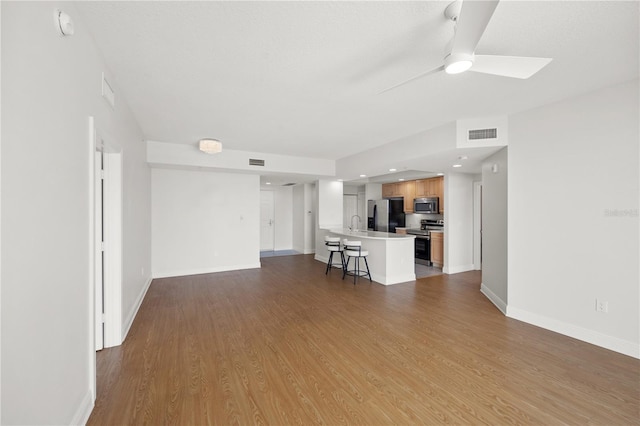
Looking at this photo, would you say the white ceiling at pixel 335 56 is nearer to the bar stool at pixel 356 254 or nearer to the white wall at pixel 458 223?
the bar stool at pixel 356 254

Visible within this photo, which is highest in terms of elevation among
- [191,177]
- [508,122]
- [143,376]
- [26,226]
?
[508,122]

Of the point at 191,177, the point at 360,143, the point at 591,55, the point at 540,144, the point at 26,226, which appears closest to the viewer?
the point at 26,226

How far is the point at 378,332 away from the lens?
3.08m

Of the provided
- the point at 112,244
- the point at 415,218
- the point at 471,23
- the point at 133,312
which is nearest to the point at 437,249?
the point at 415,218

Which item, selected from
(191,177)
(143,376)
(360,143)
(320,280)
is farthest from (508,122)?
(191,177)

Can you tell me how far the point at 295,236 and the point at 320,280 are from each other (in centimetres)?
420

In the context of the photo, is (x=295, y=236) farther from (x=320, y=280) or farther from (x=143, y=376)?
(x=143, y=376)

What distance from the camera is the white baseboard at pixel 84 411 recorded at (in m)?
1.65

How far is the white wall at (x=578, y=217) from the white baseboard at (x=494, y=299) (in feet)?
0.43

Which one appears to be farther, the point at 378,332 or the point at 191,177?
the point at 191,177

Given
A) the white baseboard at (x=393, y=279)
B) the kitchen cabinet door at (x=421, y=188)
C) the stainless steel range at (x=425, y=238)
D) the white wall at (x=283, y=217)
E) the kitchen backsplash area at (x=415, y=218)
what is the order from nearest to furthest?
the white baseboard at (x=393, y=279) → the stainless steel range at (x=425, y=238) → the kitchen cabinet door at (x=421, y=188) → the kitchen backsplash area at (x=415, y=218) → the white wall at (x=283, y=217)

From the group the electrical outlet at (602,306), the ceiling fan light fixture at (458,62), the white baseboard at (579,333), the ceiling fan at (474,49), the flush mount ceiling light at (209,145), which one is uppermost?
the flush mount ceiling light at (209,145)

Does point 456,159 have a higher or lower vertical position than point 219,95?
lower

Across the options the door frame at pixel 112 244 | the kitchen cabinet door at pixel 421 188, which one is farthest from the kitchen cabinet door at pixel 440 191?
the door frame at pixel 112 244
